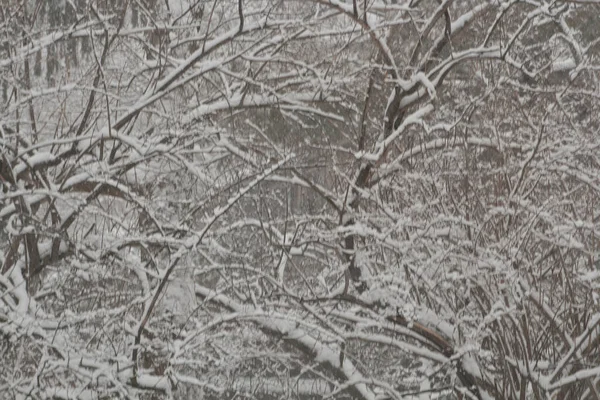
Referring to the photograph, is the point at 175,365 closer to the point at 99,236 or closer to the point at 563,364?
the point at 99,236

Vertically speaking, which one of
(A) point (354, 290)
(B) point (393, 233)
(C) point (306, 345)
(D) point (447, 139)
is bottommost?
(C) point (306, 345)

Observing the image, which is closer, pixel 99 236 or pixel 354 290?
pixel 99 236

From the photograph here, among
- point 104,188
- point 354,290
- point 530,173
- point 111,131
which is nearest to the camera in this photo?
point 111,131

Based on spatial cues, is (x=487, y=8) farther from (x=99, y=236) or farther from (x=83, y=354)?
(x=83, y=354)

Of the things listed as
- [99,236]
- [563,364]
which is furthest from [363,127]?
[563,364]

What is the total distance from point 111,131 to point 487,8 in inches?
124

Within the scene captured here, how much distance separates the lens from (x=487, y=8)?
691 centimetres

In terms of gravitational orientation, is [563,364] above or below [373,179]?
below

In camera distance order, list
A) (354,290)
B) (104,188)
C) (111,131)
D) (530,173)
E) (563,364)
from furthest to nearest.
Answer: (354,290) → (530,173) → (104,188) → (111,131) → (563,364)

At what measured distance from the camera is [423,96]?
7.05 m

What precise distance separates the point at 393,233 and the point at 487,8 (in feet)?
6.39

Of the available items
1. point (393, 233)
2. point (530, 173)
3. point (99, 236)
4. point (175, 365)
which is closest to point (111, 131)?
point (99, 236)

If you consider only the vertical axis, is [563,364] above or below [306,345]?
above

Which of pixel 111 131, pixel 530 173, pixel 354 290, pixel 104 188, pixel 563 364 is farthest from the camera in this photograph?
pixel 354 290
